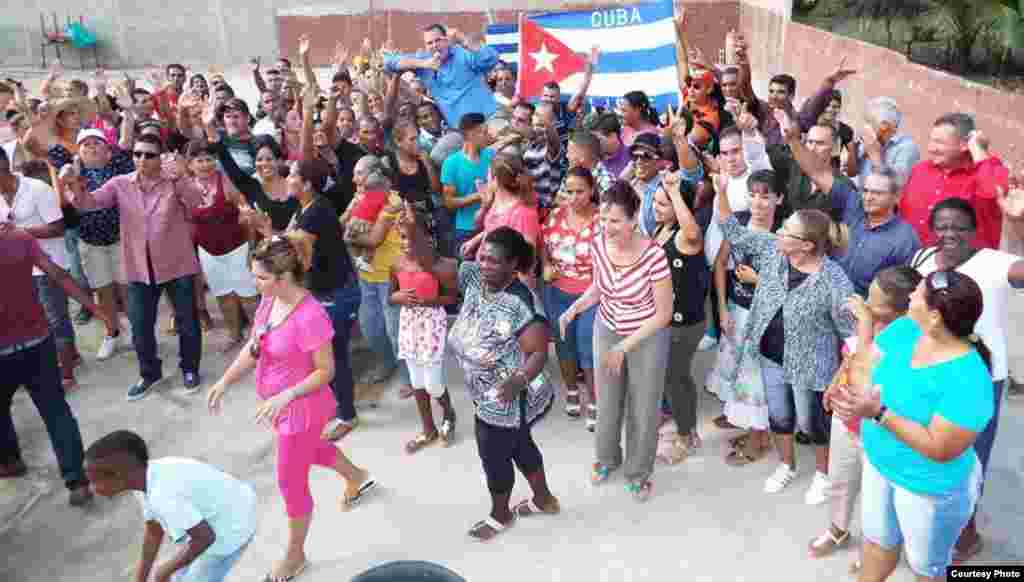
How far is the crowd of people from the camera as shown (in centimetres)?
307

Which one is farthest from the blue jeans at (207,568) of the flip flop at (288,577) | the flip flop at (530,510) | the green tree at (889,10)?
the green tree at (889,10)

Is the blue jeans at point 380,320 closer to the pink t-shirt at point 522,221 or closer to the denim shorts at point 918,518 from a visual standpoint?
the pink t-shirt at point 522,221

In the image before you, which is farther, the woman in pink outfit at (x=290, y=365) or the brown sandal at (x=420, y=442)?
the brown sandal at (x=420, y=442)

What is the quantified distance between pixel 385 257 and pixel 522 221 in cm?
99

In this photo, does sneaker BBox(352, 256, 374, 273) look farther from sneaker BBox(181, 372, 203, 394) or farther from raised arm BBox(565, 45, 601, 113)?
raised arm BBox(565, 45, 601, 113)

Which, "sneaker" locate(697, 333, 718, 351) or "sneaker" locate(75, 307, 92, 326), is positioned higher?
"sneaker" locate(697, 333, 718, 351)

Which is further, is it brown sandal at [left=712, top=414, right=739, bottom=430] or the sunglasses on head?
brown sandal at [left=712, top=414, right=739, bottom=430]

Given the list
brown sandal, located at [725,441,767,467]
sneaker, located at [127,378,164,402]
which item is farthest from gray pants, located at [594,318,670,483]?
sneaker, located at [127,378,164,402]

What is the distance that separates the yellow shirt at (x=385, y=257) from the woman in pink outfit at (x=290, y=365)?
1.41 metres

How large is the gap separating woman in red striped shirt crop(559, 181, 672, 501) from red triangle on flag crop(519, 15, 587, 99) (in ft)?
13.2

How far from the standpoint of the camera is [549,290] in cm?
523

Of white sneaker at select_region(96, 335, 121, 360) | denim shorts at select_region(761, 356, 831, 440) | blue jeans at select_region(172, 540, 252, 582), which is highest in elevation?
denim shorts at select_region(761, 356, 831, 440)

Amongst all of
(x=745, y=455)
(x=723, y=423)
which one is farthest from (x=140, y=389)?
(x=745, y=455)

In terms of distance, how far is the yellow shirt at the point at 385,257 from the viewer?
17.3 feet
